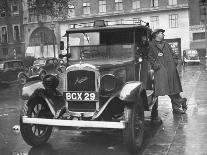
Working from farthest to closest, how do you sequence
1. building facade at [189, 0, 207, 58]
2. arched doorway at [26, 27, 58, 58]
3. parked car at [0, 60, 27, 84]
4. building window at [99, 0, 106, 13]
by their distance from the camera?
arched doorway at [26, 27, 58, 58], building window at [99, 0, 106, 13], building facade at [189, 0, 207, 58], parked car at [0, 60, 27, 84]

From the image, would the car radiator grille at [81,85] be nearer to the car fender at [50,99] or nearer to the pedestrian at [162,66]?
the car fender at [50,99]

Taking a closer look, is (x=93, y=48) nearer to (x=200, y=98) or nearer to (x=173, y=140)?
(x=173, y=140)

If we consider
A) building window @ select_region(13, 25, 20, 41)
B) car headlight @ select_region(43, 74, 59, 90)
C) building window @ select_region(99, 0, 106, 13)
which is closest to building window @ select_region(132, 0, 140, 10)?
building window @ select_region(99, 0, 106, 13)

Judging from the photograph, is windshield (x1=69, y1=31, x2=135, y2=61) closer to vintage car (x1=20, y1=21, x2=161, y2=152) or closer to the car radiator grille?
vintage car (x1=20, y1=21, x2=161, y2=152)

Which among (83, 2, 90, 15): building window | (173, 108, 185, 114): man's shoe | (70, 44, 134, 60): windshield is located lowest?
(173, 108, 185, 114): man's shoe

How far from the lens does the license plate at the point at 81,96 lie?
7.41 m

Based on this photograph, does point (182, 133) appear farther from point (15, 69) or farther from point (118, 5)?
point (118, 5)

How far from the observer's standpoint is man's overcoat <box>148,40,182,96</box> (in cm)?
998

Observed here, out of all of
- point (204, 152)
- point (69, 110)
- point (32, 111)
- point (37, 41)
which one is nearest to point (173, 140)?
point (204, 152)

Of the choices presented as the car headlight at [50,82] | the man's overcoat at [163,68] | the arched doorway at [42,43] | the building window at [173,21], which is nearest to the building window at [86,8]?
the arched doorway at [42,43]

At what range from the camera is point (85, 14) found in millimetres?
55531

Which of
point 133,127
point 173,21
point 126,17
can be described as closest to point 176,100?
point 133,127

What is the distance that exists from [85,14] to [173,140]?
49.0 metres

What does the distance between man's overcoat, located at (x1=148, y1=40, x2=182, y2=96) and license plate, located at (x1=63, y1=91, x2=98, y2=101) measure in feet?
9.49
